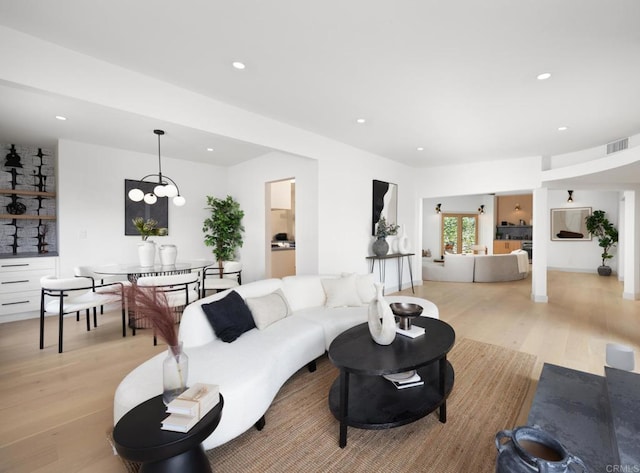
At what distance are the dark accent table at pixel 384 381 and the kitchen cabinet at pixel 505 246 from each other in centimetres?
1010

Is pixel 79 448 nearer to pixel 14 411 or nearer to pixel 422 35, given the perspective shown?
pixel 14 411

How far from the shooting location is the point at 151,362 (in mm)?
2102

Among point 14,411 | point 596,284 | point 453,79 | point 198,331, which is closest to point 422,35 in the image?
point 453,79

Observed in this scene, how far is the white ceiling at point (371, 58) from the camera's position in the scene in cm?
198

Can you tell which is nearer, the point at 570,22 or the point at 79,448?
the point at 79,448

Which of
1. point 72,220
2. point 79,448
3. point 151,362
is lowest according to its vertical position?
point 79,448

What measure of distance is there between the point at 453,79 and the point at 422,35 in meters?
0.83

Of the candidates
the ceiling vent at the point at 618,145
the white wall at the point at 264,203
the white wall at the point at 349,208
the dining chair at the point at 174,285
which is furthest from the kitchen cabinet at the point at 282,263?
the ceiling vent at the point at 618,145

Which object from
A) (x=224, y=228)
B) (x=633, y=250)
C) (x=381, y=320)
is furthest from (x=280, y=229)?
(x=633, y=250)

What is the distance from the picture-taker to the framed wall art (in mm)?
8859

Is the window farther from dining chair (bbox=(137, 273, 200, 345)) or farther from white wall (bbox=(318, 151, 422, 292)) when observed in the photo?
dining chair (bbox=(137, 273, 200, 345))

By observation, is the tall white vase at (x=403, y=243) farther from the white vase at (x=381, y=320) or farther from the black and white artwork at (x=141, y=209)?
the black and white artwork at (x=141, y=209)

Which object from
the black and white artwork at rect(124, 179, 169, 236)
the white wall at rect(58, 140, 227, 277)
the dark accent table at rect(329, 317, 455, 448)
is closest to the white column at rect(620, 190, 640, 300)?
the dark accent table at rect(329, 317, 455, 448)

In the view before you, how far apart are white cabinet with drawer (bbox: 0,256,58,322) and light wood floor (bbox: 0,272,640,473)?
0.27m
